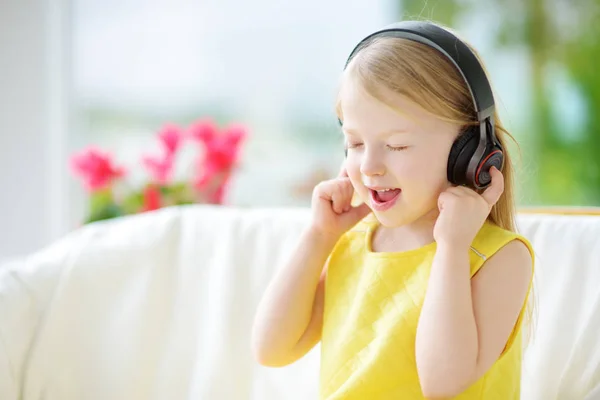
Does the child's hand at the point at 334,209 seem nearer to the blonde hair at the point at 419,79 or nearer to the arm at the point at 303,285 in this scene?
the arm at the point at 303,285

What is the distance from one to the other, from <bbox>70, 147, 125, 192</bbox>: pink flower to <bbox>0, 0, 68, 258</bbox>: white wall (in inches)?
26.2

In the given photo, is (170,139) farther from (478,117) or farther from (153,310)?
(478,117)

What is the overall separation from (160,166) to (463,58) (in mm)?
1265

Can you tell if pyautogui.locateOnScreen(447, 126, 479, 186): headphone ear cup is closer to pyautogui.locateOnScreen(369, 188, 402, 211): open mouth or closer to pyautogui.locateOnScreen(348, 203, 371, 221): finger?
pyautogui.locateOnScreen(369, 188, 402, 211): open mouth

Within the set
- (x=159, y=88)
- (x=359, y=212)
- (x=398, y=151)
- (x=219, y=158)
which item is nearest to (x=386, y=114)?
(x=398, y=151)

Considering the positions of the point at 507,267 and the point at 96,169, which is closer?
the point at 507,267

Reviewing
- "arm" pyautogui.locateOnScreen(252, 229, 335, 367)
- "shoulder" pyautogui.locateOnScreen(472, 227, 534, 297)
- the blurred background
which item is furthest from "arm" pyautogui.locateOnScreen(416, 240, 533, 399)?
the blurred background

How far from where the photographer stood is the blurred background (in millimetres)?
2738

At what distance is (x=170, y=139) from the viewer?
2117 mm

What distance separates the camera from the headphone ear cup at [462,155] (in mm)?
992

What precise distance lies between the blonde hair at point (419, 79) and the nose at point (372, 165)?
7 centimetres

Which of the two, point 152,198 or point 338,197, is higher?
point 338,197

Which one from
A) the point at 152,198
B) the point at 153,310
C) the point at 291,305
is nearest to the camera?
the point at 291,305

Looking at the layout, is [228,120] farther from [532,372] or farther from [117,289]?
[532,372]
